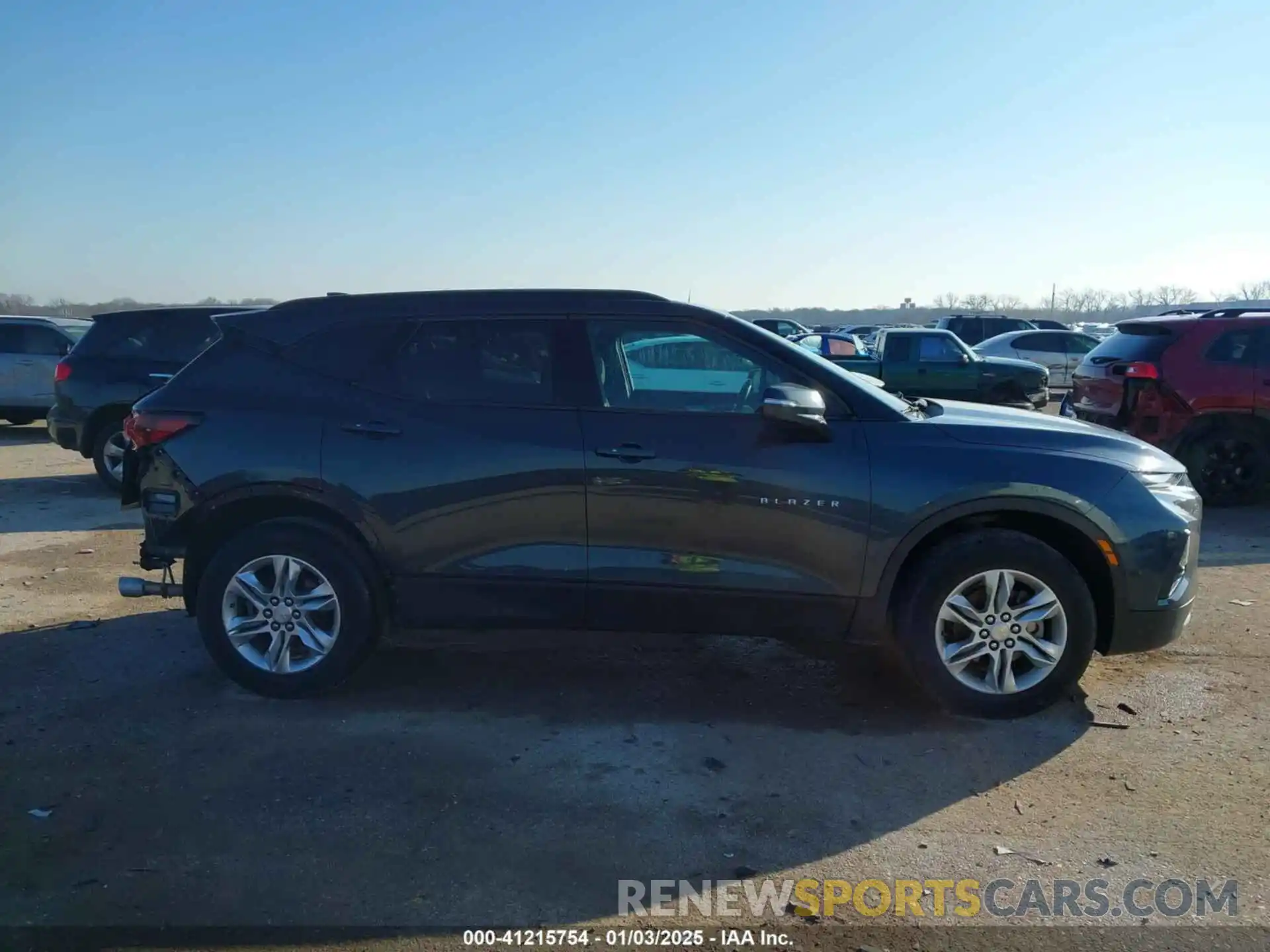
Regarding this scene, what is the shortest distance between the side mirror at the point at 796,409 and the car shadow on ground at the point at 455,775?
136cm

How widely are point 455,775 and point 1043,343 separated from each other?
2120 centimetres

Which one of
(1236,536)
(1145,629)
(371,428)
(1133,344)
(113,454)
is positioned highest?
(1133,344)

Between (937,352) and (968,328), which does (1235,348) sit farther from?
(968,328)

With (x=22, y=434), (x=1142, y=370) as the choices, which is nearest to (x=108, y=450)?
(x=22, y=434)

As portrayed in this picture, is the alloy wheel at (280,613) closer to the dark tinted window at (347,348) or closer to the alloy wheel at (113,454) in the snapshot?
the dark tinted window at (347,348)

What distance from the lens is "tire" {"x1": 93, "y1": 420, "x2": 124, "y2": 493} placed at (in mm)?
9703

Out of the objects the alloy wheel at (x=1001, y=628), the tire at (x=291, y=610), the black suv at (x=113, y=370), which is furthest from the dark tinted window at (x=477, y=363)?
the black suv at (x=113, y=370)

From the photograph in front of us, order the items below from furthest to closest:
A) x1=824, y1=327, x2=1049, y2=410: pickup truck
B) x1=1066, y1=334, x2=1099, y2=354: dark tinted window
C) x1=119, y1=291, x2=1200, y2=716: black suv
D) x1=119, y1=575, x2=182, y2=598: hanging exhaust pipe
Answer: x1=1066, y1=334, x2=1099, y2=354: dark tinted window, x1=824, y1=327, x2=1049, y2=410: pickup truck, x1=119, y1=575, x2=182, y2=598: hanging exhaust pipe, x1=119, y1=291, x2=1200, y2=716: black suv

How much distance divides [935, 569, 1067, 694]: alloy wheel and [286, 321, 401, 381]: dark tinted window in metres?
2.90

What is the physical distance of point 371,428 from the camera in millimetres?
4492

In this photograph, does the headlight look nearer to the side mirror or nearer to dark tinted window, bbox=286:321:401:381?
the side mirror

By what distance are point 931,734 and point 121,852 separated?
325 cm

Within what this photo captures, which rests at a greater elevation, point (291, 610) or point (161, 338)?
point (161, 338)

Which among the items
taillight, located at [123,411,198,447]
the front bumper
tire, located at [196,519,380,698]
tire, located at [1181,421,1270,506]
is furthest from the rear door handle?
tire, located at [1181,421,1270,506]
